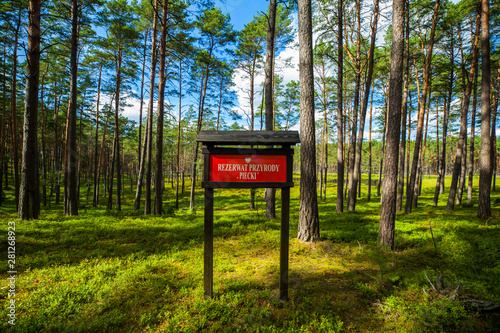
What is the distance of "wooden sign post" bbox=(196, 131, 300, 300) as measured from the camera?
3785 millimetres

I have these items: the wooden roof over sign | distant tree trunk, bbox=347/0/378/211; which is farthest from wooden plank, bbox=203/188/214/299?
distant tree trunk, bbox=347/0/378/211

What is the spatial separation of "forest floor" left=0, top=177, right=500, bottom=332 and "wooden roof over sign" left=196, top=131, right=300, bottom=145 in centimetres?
298

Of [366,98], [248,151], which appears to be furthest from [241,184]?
[366,98]

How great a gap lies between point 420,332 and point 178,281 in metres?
4.40

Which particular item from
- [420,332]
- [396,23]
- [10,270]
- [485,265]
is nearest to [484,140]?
[485,265]

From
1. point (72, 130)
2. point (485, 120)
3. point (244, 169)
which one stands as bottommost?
point (244, 169)

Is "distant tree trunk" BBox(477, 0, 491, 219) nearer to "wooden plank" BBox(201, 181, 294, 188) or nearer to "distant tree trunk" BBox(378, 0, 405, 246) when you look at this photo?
"distant tree trunk" BBox(378, 0, 405, 246)

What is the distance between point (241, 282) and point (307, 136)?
4.36 m

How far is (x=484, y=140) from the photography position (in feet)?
31.8

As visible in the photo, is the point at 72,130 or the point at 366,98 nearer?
the point at 72,130

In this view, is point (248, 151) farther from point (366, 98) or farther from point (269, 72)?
point (366, 98)

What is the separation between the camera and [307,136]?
6051 mm

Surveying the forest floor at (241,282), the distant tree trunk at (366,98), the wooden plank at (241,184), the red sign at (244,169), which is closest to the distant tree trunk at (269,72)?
the forest floor at (241,282)

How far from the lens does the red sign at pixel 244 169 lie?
12.6 feet
